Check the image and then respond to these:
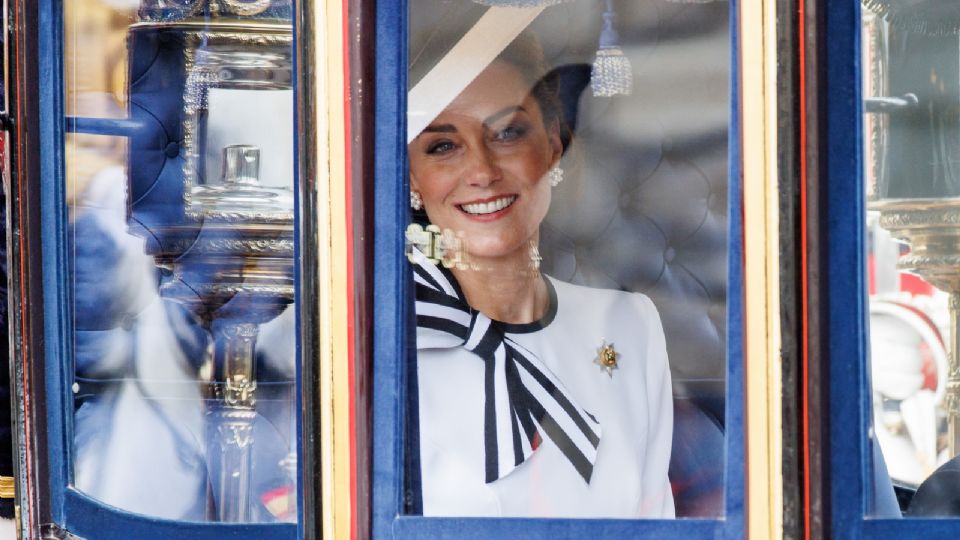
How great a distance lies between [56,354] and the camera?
1.75 metres

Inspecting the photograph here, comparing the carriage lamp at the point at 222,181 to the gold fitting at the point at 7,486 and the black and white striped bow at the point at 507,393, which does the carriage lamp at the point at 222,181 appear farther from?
the gold fitting at the point at 7,486

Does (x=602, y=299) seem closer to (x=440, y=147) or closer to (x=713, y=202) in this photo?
(x=713, y=202)

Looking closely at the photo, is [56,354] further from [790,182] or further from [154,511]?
[790,182]

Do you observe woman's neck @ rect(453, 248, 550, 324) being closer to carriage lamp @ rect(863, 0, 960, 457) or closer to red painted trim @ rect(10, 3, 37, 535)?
carriage lamp @ rect(863, 0, 960, 457)

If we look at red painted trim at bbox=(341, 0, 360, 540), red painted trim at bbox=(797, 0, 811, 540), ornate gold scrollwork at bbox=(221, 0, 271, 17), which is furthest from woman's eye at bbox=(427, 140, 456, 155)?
red painted trim at bbox=(797, 0, 811, 540)

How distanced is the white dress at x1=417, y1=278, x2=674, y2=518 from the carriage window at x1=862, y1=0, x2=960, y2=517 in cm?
29

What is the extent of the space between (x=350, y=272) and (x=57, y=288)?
1.62 feet

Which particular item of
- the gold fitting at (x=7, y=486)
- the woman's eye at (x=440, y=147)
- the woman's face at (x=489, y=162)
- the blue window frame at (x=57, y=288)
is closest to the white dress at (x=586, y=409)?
the woman's face at (x=489, y=162)

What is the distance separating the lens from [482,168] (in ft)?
5.21

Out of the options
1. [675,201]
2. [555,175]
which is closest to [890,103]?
[675,201]

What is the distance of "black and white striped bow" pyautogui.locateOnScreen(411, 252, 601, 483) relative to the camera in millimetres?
1573

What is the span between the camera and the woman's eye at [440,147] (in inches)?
62.0

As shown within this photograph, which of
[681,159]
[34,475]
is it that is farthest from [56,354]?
[681,159]

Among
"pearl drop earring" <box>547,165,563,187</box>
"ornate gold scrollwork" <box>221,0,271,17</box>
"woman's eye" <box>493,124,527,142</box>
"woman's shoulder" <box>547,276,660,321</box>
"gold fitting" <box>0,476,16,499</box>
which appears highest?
"ornate gold scrollwork" <box>221,0,271,17</box>
